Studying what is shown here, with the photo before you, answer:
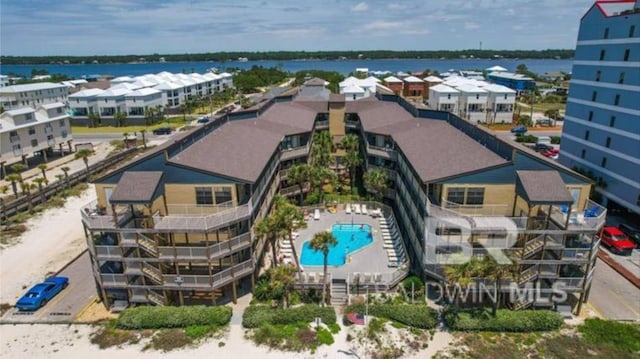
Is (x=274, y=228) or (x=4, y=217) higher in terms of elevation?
Result: (x=274, y=228)

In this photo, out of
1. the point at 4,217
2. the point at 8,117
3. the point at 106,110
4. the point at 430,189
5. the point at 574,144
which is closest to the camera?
the point at 430,189

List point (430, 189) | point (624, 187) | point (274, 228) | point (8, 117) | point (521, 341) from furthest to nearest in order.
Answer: point (8, 117), point (624, 187), point (430, 189), point (274, 228), point (521, 341)

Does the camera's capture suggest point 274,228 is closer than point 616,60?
Yes

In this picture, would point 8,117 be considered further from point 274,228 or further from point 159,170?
point 274,228

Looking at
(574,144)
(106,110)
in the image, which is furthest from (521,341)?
(106,110)

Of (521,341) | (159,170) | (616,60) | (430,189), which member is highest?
(616,60)

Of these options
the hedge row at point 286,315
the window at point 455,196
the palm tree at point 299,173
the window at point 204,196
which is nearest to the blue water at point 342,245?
the palm tree at point 299,173

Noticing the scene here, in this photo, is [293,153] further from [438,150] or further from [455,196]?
[455,196]

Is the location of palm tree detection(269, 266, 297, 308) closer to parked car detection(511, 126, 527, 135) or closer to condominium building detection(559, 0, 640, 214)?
condominium building detection(559, 0, 640, 214)

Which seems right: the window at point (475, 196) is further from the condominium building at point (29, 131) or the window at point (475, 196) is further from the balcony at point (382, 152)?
the condominium building at point (29, 131)
